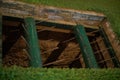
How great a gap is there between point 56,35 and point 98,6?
117 cm

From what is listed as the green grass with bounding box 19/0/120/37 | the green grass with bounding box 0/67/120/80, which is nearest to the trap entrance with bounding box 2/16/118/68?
the green grass with bounding box 19/0/120/37

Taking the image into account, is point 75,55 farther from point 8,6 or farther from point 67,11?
point 8,6

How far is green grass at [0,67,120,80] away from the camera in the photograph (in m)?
2.95

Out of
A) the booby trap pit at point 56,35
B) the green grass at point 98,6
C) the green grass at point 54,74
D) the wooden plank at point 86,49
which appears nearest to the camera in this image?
the green grass at point 54,74

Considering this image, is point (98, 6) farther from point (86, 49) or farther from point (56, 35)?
point (86, 49)

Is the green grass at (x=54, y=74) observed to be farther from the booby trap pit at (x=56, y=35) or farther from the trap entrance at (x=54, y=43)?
the trap entrance at (x=54, y=43)

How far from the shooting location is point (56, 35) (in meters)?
5.71

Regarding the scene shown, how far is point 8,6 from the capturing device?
4.73 meters

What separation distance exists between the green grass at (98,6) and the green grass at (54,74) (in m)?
1.63

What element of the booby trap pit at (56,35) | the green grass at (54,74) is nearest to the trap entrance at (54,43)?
the booby trap pit at (56,35)

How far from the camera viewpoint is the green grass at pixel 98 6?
502 centimetres

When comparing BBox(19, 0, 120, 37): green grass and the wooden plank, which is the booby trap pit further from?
BBox(19, 0, 120, 37): green grass

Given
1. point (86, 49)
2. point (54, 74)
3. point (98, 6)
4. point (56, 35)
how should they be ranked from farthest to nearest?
1. point (56, 35)
2. point (98, 6)
3. point (86, 49)
4. point (54, 74)

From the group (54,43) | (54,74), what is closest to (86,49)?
(54,74)
